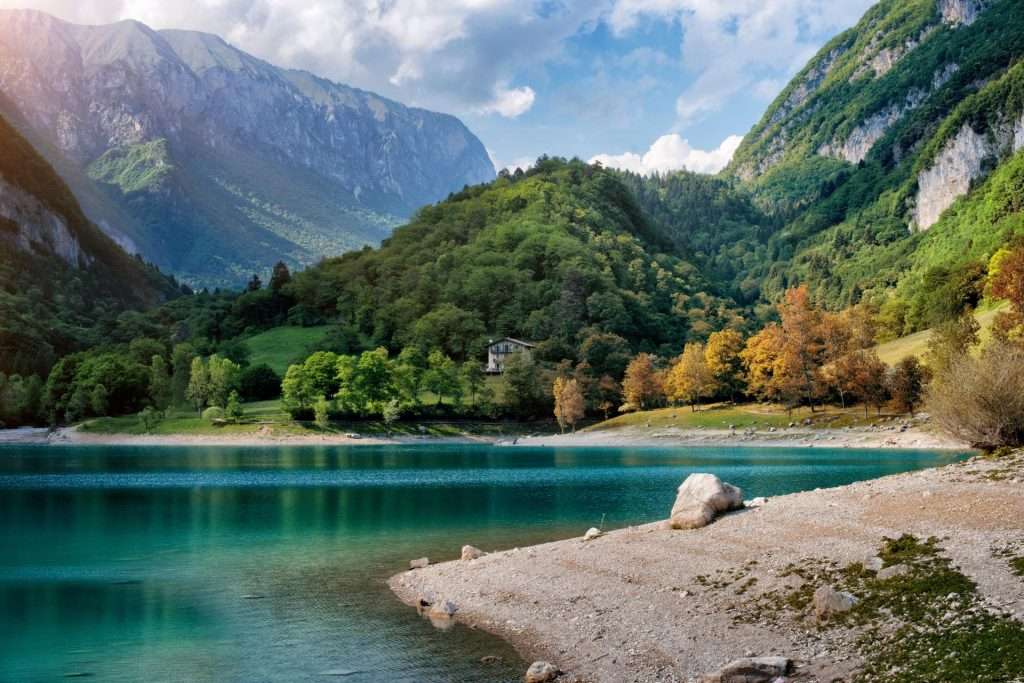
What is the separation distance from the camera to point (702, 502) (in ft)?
103

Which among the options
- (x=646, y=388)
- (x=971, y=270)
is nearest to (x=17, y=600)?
(x=646, y=388)

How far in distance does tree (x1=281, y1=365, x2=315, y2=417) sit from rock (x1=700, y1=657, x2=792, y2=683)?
127 meters

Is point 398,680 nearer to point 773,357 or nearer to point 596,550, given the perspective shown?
point 596,550

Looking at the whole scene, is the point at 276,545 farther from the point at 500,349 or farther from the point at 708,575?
the point at 500,349

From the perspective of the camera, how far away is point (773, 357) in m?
124

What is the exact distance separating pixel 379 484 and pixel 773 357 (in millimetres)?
73608

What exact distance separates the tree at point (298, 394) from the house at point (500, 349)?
44.3m

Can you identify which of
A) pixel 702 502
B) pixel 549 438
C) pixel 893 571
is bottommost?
pixel 893 571

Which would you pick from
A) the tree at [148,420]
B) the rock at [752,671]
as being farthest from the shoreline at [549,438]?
the rock at [752,671]

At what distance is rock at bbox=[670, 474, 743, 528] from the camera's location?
30.8 meters

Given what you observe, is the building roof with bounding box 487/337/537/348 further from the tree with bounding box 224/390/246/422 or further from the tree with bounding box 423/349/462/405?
the tree with bounding box 224/390/246/422

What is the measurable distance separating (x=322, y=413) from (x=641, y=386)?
5064 centimetres

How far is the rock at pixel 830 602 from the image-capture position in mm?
19484

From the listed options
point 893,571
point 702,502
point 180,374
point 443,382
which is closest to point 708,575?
point 893,571
